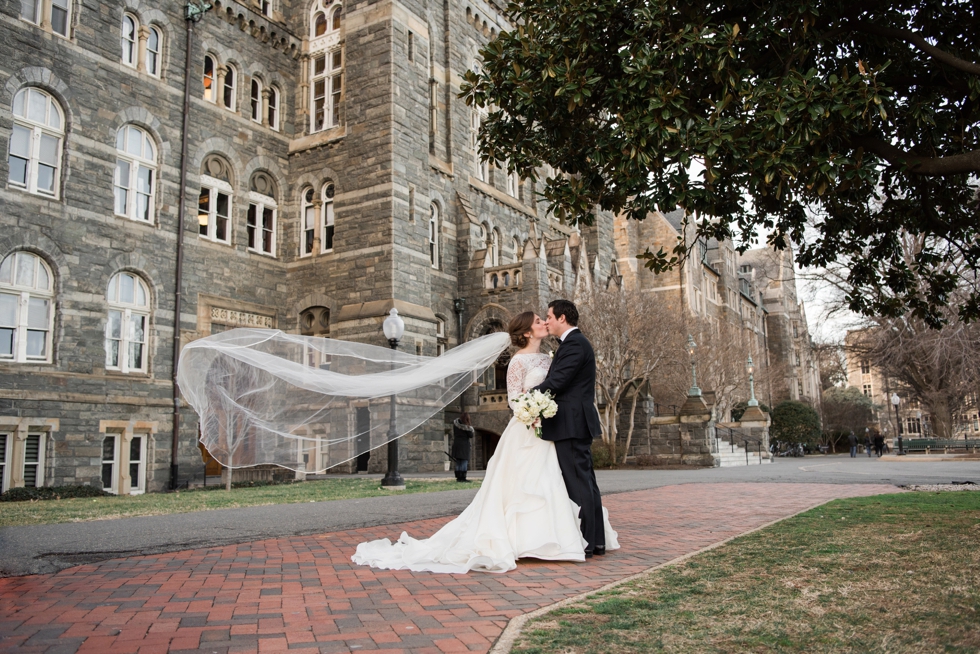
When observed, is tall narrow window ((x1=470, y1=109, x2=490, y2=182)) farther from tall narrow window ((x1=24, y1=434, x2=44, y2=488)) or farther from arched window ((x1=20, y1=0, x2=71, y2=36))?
tall narrow window ((x1=24, y1=434, x2=44, y2=488))

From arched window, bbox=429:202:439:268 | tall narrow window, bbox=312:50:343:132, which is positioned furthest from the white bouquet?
tall narrow window, bbox=312:50:343:132

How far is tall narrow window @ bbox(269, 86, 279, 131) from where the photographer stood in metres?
26.7

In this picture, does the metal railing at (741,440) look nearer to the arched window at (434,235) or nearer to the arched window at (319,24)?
the arched window at (434,235)

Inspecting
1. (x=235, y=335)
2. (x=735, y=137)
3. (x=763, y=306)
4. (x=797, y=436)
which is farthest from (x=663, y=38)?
(x=763, y=306)

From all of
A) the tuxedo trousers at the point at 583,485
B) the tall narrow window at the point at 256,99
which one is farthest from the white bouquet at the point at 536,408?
the tall narrow window at the point at 256,99

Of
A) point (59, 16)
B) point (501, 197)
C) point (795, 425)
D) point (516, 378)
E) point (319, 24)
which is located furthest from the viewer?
point (795, 425)

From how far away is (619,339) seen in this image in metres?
27.4

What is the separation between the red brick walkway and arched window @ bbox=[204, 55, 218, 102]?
20.2 metres

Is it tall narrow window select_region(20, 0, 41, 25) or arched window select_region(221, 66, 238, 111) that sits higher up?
arched window select_region(221, 66, 238, 111)

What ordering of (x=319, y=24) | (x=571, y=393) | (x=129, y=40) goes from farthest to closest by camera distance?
(x=319, y=24)
(x=129, y=40)
(x=571, y=393)

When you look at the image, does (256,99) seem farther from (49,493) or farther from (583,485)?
(583,485)

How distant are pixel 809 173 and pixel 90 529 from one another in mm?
8521

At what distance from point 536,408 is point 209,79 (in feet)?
71.6

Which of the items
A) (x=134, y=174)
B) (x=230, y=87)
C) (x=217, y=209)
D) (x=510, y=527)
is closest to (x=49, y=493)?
(x=134, y=174)
